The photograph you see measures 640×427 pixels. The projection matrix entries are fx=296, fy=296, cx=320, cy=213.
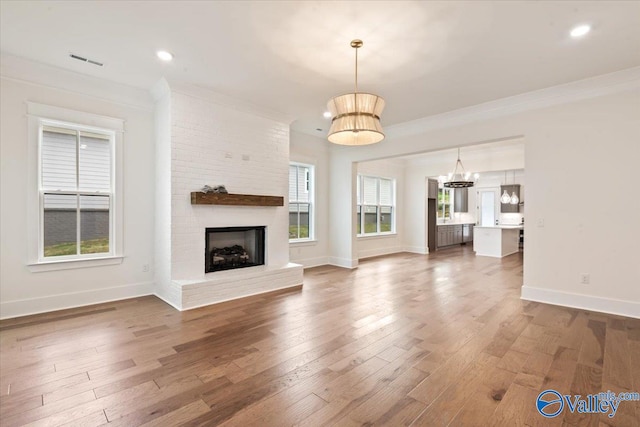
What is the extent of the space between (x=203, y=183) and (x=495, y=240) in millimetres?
7862

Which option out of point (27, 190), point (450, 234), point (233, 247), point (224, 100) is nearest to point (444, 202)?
point (450, 234)

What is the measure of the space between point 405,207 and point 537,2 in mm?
7366

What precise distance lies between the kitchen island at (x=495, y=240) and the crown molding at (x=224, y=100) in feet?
21.6

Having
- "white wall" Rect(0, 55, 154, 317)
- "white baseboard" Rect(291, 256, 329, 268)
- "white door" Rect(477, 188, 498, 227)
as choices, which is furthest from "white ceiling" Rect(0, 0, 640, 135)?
"white door" Rect(477, 188, 498, 227)

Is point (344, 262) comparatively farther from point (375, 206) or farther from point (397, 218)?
point (397, 218)

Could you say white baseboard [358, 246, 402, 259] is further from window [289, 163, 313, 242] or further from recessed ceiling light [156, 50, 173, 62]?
recessed ceiling light [156, 50, 173, 62]

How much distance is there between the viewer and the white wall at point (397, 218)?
823 cm

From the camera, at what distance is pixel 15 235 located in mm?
3498

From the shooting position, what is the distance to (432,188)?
957 cm

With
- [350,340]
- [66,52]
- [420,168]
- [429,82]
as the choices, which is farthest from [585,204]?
[66,52]

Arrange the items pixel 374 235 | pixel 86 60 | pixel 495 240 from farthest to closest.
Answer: pixel 374 235, pixel 495 240, pixel 86 60

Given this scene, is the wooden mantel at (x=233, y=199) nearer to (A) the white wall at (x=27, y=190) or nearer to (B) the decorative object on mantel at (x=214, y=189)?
(B) the decorative object on mantel at (x=214, y=189)

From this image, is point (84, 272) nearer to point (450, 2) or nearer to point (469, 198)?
point (450, 2)

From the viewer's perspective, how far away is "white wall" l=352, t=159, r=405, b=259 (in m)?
8.23
